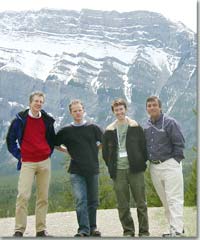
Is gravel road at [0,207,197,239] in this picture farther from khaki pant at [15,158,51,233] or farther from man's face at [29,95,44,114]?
man's face at [29,95,44,114]

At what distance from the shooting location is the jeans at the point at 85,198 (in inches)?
216

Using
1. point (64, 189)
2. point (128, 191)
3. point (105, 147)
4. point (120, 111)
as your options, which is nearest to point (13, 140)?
point (105, 147)

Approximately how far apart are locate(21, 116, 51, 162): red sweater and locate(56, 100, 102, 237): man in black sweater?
23 cm

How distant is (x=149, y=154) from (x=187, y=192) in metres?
1.66

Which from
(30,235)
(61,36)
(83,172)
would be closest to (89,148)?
(83,172)

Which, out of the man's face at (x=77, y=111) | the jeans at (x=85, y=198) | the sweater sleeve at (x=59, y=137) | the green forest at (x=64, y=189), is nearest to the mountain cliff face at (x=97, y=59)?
the green forest at (x=64, y=189)

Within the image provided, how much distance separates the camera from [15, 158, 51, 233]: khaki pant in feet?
17.8

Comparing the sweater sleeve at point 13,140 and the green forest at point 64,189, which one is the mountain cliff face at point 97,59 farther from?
the sweater sleeve at point 13,140

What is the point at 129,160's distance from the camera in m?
5.40

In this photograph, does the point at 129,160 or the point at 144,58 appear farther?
the point at 144,58

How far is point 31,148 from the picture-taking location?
5.47 m

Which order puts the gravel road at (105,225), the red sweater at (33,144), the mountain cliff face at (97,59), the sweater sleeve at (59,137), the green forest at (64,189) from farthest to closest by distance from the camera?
the mountain cliff face at (97,59), the green forest at (64,189), the gravel road at (105,225), the sweater sleeve at (59,137), the red sweater at (33,144)

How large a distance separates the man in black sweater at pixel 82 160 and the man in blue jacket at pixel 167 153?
59cm

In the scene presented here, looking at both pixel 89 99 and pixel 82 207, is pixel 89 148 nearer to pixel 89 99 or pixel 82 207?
pixel 82 207
